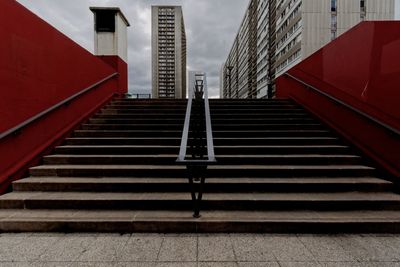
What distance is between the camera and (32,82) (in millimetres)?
3822

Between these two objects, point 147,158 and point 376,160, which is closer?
point 376,160

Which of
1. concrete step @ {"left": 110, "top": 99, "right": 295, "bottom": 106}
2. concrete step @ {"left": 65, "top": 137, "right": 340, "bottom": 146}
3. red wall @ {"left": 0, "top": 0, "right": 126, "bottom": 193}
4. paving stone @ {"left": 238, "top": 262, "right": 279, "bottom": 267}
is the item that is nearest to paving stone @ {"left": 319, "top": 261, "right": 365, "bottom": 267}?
paving stone @ {"left": 238, "top": 262, "right": 279, "bottom": 267}

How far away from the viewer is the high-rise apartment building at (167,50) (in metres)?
107

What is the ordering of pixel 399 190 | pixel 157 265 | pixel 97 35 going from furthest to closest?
pixel 97 35, pixel 399 190, pixel 157 265

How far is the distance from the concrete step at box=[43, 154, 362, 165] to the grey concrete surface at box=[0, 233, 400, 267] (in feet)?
5.01

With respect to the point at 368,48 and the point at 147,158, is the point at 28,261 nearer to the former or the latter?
the point at 147,158

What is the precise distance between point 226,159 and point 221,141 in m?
0.69

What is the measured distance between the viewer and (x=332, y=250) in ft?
7.73

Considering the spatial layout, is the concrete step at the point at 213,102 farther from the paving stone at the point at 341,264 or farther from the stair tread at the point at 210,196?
the paving stone at the point at 341,264

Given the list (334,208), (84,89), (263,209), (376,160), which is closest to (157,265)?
(263,209)

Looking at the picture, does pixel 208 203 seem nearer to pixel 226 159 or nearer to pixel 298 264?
pixel 226 159

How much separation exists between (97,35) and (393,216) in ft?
29.2

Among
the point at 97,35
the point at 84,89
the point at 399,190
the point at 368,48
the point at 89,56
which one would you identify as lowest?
the point at 399,190

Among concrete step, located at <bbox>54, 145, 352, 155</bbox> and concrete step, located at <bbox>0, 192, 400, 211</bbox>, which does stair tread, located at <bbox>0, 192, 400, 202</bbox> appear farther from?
concrete step, located at <bbox>54, 145, 352, 155</bbox>
